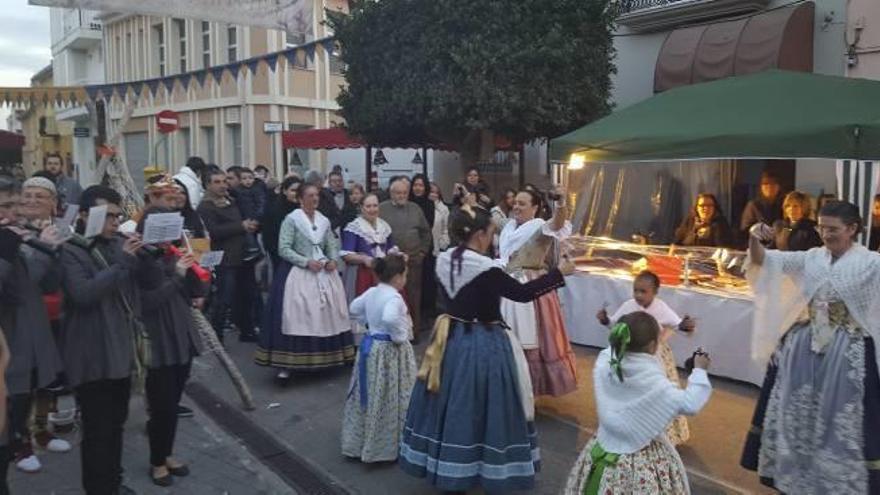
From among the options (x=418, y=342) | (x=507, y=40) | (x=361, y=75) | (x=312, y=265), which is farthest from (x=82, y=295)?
(x=361, y=75)

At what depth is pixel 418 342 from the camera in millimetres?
8320

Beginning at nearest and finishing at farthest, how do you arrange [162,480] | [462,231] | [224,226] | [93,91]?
1. [462,231]
2. [162,480]
3. [224,226]
4. [93,91]

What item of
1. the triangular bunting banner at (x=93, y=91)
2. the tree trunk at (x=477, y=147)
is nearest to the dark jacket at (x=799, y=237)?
the tree trunk at (x=477, y=147)

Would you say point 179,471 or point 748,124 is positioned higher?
point 748,124

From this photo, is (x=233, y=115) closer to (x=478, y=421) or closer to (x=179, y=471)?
(x=179, y=471)

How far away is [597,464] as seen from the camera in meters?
3.34

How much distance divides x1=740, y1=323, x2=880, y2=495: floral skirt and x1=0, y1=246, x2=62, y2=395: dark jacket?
3688 mm

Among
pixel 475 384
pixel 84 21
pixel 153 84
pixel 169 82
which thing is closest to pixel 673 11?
pixel 169 82

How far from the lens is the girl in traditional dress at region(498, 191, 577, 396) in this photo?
579 cm

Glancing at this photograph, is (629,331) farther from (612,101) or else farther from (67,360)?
(612,101)

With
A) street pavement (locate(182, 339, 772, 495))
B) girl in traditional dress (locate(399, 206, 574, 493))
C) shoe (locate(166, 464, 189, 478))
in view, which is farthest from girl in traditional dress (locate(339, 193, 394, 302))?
girl in traditional dress (locate(399, 206, 574, 493))

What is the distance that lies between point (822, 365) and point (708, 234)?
15.0ft

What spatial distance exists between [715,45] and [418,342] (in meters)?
5.96

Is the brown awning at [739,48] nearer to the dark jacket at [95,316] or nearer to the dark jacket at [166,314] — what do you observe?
the dark jacket at [166,314]
